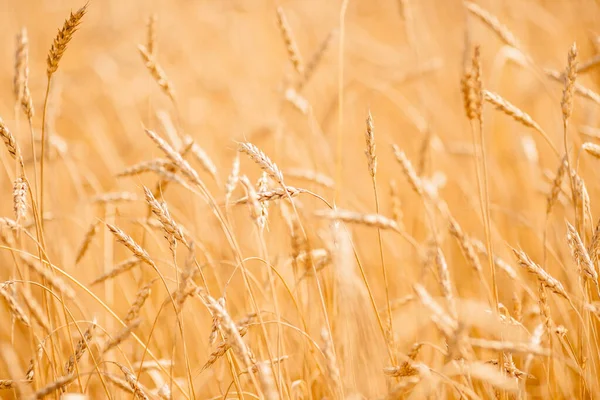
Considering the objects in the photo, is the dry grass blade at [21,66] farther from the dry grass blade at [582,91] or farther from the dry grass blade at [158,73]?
the dry grass blade at [582,91]

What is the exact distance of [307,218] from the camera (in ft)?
5.71

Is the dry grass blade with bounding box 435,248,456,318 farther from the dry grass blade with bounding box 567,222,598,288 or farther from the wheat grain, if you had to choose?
the wheat grain

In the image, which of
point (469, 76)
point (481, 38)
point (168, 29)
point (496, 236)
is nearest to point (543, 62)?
point (481, 38)

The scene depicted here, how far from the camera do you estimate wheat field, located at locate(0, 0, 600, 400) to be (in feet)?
3.65

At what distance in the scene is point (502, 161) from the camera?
311 centimetres

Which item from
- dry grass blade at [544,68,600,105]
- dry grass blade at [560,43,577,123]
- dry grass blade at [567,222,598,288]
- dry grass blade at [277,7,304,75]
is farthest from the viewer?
dry grass blade at [277,7,304,75]

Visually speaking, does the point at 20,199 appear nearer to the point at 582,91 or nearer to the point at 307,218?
the point at 307,218

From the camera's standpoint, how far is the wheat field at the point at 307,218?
111cm

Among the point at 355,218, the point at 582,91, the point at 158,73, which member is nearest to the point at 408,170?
the point at 355,218

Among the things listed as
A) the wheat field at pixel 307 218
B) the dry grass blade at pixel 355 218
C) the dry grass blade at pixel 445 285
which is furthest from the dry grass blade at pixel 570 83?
the dry grass blade at pixel 355 218

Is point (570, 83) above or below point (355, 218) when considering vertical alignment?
above

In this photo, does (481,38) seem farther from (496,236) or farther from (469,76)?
(469,76)

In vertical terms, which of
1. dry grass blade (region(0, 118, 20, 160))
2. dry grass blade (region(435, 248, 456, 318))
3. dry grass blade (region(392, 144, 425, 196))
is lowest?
dry grass blade (region(435, 248, 456, 318))

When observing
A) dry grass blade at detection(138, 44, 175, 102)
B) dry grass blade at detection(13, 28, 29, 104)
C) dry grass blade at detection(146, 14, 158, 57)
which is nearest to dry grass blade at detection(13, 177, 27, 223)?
dry grass blade at detection(13, 28, 29, 104)
